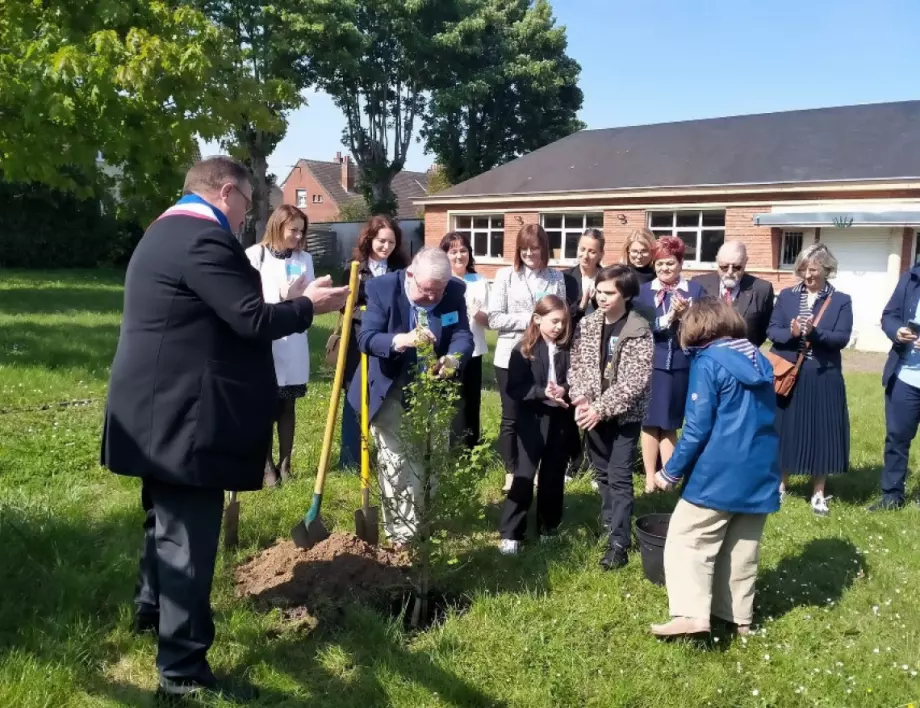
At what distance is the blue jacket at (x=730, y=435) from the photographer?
3531mm

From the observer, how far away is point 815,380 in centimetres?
552

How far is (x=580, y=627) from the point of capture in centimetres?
370

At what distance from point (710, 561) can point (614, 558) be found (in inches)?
31.0

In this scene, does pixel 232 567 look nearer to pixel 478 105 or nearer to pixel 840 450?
pixel 840 450

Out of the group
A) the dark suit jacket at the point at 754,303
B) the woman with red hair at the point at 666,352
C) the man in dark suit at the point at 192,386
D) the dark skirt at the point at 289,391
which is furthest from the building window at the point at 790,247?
the man in dark suit at the point at 192,386

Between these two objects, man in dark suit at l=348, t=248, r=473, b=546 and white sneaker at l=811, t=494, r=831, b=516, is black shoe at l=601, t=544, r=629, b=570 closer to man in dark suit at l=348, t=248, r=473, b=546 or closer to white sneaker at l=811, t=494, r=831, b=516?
man in dark suit at l=348, t=248, r=473, b=546

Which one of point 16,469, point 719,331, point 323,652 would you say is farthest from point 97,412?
point 719,331

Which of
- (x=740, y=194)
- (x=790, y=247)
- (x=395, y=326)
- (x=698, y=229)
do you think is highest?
(x=740, y=194)

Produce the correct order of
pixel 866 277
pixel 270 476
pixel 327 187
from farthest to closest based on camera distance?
pixel 327 187 → pixel 866 277 → pixel 270 476

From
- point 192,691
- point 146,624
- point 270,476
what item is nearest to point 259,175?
point 270,476

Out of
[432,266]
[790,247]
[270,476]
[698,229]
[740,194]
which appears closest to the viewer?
[432,266]

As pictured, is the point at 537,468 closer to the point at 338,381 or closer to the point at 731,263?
the point at 338,381

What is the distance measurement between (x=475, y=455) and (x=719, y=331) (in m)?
1.30

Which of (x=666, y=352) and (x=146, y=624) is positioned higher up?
(x=666, y=352)
